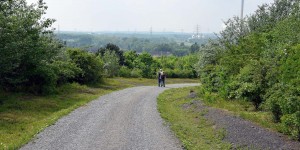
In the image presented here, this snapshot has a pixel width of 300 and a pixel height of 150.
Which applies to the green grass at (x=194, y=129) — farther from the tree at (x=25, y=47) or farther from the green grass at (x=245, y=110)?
the tree at (x=25, y=47)

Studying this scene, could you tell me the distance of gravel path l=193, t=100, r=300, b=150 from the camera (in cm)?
1192

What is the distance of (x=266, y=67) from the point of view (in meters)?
17.7

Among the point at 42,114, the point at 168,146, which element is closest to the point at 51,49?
the point at 42,114

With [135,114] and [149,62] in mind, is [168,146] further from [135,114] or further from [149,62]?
[149,62]

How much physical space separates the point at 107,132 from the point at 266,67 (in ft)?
26.2

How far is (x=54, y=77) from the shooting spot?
85.5 ft

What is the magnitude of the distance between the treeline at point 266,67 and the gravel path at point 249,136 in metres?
0.55

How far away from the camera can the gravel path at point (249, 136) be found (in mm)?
11922

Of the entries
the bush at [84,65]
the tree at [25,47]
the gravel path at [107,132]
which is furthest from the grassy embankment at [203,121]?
the bush at [84,65]

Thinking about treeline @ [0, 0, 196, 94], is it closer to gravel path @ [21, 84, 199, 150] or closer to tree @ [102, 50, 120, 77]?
gravel path @ [21, 84, 199, 150]

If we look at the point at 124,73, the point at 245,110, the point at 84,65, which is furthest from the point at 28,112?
the point at 124,73

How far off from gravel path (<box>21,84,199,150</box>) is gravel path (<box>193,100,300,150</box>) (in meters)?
1.97

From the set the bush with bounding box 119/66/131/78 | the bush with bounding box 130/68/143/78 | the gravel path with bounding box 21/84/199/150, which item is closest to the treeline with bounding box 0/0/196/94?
the gravel path with bounding box 21/84/199/150

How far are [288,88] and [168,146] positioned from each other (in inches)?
174
